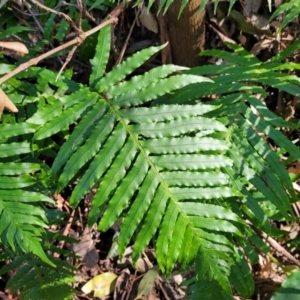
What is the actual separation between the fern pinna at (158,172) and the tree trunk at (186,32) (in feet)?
1.14

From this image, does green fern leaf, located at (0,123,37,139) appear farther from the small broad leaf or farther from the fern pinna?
the small broad leaf

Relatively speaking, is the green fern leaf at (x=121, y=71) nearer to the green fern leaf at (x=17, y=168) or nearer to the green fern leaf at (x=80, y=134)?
the green fern leaf at (x=80, y=134)

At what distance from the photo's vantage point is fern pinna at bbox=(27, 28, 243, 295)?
1777 millimetres

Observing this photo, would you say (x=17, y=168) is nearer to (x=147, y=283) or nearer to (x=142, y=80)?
(x=142, y=80)

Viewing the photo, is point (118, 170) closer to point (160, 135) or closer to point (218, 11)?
point (160, 135)

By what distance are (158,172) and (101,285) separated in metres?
1.16

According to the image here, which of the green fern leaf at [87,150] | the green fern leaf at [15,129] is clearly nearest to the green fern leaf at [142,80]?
the green fern leaf at [87,150]

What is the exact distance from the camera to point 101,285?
8.90 feet

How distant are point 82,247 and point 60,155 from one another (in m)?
1.07

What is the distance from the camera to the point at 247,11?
2.56 metres

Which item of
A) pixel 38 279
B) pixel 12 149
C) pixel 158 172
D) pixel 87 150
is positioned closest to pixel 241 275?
pixel 158 172

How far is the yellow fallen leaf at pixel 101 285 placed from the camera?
268cm

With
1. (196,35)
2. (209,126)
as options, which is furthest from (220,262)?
(196,35)

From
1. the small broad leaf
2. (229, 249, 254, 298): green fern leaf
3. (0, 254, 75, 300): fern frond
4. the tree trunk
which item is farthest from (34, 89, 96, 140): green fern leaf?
the small broad leaf
